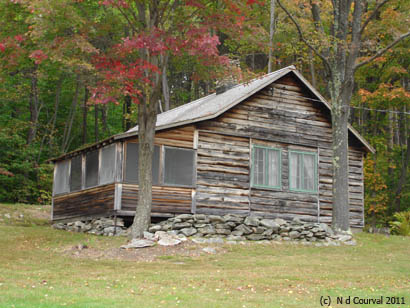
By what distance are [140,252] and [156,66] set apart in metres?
5.19

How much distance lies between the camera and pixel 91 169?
22234mm

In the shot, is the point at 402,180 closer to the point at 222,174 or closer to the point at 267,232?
the point at 222,174

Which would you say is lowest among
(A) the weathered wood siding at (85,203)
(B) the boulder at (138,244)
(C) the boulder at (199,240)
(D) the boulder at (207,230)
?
(B) the boulder at (138,244)

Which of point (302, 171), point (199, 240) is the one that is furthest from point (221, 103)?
point (199, 240)

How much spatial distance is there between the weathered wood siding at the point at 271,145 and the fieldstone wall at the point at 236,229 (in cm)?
120

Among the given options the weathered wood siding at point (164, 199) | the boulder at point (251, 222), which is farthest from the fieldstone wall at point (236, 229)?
the weathered wood siding at point (164, 199)

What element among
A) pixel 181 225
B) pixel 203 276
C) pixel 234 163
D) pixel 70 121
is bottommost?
pixel 203 276

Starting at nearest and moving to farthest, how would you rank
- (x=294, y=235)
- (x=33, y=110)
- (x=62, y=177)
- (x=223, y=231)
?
(x=223, y=231) → (x=294, y=235) → (x=62, y=177) → (x=33, y=110)

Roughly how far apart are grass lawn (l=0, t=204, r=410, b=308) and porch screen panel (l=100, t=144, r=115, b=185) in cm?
229

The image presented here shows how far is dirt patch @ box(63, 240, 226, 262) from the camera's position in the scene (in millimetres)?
15662

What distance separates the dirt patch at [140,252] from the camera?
51.4 feet

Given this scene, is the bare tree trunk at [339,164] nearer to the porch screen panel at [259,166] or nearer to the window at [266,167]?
the window at [266,167]

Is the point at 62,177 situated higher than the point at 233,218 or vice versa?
the point at 62,177

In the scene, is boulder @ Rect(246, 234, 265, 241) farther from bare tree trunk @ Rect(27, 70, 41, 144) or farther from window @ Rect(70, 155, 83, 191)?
bare tree trunk @ Rect(27, 70, 41, 144)
